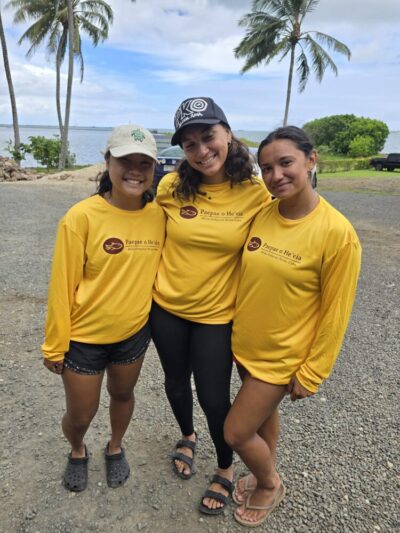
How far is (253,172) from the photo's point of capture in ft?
6.85

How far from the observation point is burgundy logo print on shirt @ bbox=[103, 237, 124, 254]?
1.94 m

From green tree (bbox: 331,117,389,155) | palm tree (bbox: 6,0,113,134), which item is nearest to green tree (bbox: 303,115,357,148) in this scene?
green tree (bbox: 331,117,389,155)

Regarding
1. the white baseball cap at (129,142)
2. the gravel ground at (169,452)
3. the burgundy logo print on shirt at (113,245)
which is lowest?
the gravel ground at (169,452)

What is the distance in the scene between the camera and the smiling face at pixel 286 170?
5.85 feet

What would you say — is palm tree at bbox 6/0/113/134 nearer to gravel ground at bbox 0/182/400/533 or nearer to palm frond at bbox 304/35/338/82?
palm frond at bbox 304/35/338/82

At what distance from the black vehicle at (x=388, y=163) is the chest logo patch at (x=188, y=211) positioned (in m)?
30.9

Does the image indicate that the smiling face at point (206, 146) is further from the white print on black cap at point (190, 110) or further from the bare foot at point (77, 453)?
the bare foot at point (77, 453)

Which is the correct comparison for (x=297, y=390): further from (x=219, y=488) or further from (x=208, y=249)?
(x=219, y=488)

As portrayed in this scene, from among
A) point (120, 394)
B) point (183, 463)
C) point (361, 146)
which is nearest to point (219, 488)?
point (183, 463)

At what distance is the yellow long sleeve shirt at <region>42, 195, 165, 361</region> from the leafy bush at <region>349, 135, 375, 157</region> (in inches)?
1607

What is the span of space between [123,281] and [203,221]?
48cm

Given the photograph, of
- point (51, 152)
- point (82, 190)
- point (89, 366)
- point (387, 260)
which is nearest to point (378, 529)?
point (89, 366)

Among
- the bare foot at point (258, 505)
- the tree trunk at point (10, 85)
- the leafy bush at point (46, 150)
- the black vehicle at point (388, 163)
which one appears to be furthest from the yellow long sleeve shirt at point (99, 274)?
the black vehicle at point (388, 163)

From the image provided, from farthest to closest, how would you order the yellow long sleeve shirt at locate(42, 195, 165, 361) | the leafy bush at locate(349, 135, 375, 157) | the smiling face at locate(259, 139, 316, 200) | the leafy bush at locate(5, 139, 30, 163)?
1. the leafy bush at locate(349, 135, 375, 157)
2. the leafy bush at locate(5, 139, 30, 163)
3. the yellow long sleeve shirt at locate(42, 195, 165, 361)
4. the smiling face at locate(259, 139, 316, 200)
